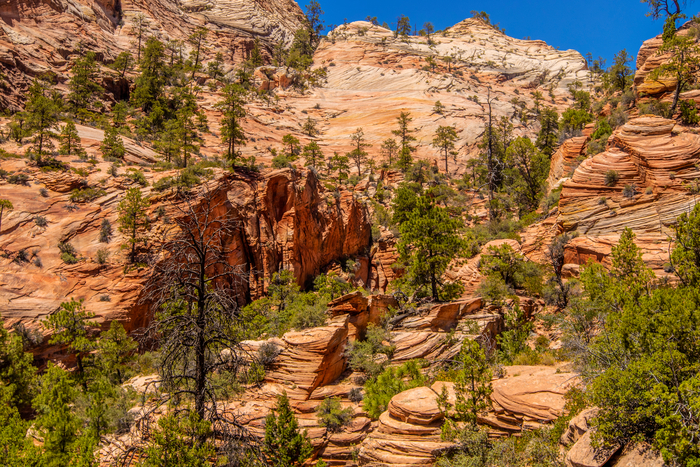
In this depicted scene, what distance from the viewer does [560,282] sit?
20.2m

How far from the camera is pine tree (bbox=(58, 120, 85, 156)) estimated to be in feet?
98.1

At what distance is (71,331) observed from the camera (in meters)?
18.2

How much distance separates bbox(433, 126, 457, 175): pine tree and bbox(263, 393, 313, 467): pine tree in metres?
46.6

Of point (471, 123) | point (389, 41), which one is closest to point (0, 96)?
point (471, 123)

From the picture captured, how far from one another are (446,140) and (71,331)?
4806 centimetres

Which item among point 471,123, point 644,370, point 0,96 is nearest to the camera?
point 644,370

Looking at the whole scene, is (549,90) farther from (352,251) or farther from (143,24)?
(143,24)

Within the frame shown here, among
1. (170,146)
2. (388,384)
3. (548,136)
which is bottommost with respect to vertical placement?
(388,384)

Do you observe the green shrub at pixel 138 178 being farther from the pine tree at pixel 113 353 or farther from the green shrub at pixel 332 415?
the green shrub at pixel 332 415

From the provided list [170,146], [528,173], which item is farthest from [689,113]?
[170,146]

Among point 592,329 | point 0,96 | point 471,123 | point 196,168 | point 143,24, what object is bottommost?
point 592,329

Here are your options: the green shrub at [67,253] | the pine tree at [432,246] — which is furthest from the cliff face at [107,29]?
the pine tree at [432,246]

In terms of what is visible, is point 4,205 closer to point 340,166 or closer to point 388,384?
point 388,384

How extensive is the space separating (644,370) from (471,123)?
59976 mm
